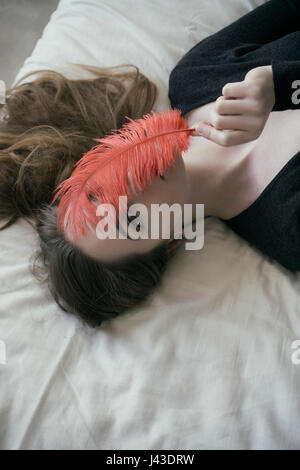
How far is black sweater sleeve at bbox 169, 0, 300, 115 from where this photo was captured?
1039 millimetres

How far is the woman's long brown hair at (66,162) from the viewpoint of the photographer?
34.9 inches

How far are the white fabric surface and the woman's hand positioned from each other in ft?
0.95

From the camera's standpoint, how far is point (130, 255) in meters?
0.88

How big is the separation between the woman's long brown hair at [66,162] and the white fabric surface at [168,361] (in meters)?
0.05

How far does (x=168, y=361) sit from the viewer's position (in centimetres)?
85

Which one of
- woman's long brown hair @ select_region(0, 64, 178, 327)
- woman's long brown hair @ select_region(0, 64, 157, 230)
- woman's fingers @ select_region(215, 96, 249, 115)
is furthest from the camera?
woman's long brown hair @ select_region(0, 64, 157, 230)

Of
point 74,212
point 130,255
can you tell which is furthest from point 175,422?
point 74,212

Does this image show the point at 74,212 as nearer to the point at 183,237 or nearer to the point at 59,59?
the point at 183,237

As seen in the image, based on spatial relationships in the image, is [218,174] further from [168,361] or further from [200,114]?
[168,361]

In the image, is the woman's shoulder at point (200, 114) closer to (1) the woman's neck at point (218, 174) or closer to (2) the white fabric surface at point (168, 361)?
(1) the woman's neck at point (218, 174)

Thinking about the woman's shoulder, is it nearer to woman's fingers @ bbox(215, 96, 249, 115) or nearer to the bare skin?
the bare skin

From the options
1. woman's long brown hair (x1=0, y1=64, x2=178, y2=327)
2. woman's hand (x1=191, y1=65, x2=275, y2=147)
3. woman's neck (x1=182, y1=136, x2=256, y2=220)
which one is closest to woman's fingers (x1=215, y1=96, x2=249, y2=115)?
woman's hand (x1=191, y1=65, x2=275, y2=147)

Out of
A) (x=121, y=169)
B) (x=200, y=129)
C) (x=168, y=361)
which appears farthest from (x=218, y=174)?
(x=168, y=361)
